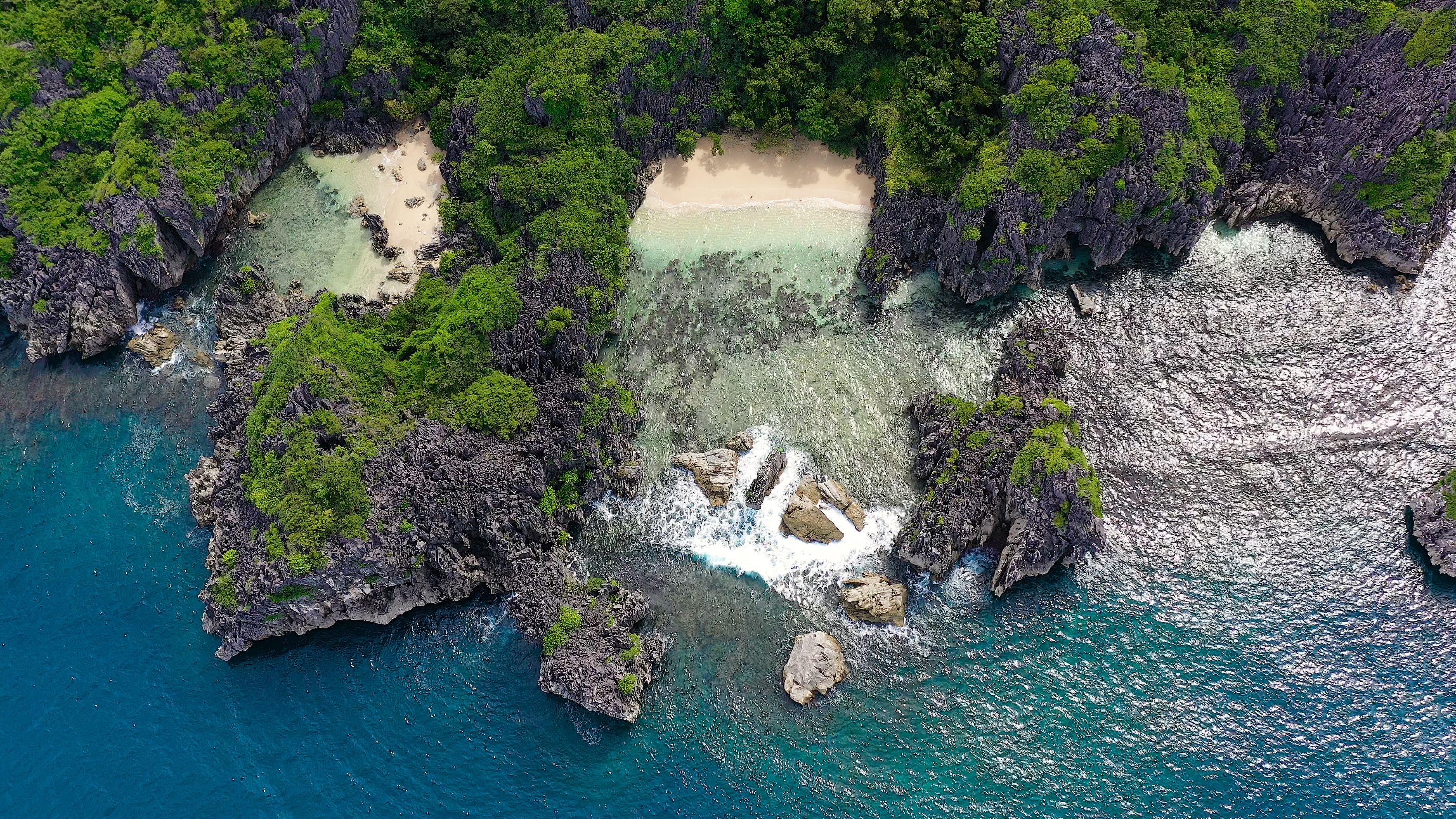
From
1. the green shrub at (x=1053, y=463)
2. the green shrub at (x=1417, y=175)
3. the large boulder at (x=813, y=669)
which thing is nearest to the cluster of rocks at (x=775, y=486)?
the large boulder at (x=813, y=669)

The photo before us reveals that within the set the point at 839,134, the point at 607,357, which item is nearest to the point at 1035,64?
the point at 839,134

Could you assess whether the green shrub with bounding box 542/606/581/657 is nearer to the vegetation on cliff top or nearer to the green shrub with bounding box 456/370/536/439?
the green shrub with bounding box 456/370/536/439

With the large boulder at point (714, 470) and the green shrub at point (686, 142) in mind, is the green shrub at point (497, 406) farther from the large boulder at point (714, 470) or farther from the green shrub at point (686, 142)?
the green shrub at point (686, 142)

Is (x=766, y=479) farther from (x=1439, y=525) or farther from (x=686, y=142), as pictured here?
(x=1439, y=525)

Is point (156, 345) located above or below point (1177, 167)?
below

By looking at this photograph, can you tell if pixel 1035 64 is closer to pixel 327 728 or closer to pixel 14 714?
pixel 327 728

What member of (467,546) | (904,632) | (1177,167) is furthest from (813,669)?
(1177,167)

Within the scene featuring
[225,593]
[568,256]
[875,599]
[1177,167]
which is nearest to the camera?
[875,599]
